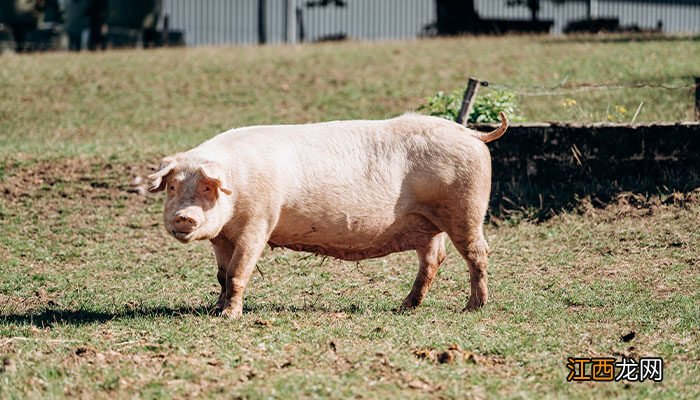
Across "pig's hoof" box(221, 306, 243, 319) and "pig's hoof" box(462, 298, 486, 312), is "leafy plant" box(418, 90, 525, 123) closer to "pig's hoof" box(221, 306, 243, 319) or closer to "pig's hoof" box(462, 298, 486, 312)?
"pig's hoof" box(462, 298, 486, 312)

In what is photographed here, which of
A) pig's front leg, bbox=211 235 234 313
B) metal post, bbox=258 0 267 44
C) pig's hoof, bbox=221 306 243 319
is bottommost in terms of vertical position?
pig's hoof, bbox=221 306 243 319

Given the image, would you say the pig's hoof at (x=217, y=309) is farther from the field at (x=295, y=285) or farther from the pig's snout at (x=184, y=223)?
the pig's snout at (x=184, y=223)

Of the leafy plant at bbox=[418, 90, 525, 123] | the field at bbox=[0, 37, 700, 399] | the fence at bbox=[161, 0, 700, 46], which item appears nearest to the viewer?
the field at bbox=[0, 37, 700, 399]

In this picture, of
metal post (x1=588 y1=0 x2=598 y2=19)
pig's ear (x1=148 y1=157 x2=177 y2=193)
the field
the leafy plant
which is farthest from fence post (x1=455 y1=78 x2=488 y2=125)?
metal post (x1=588 y1=0 x2=598 y2=19)

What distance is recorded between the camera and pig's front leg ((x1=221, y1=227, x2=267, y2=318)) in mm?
6844

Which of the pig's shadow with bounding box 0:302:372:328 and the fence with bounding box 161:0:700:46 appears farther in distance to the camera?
the fence with bounding box 161:0:700:46

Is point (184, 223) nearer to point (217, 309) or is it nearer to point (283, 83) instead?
Answer: point (217, 309)

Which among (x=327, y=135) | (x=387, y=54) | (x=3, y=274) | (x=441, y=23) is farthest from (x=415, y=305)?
(x=441, y=23)

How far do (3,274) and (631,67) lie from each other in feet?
41.7

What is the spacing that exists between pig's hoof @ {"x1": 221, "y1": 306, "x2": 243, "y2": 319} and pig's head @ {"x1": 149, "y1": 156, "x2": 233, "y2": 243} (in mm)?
572

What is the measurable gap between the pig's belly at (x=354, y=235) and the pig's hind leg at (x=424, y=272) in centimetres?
6

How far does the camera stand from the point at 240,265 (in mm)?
6871

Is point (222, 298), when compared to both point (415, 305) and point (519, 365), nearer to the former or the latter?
point (415, 305)

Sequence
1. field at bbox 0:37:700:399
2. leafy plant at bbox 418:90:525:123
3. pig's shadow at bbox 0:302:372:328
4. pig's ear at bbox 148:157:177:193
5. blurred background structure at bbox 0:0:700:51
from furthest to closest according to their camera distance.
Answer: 1. blurred background structure at bbox 0:0:700:51
2. leafy plant at bbox 418:90:525:123
3. pig's shadow at bbox 0:302:372:328
4. pig's ear at bbox 148:157:177:193
5. field at bbox 0:37:700:399
